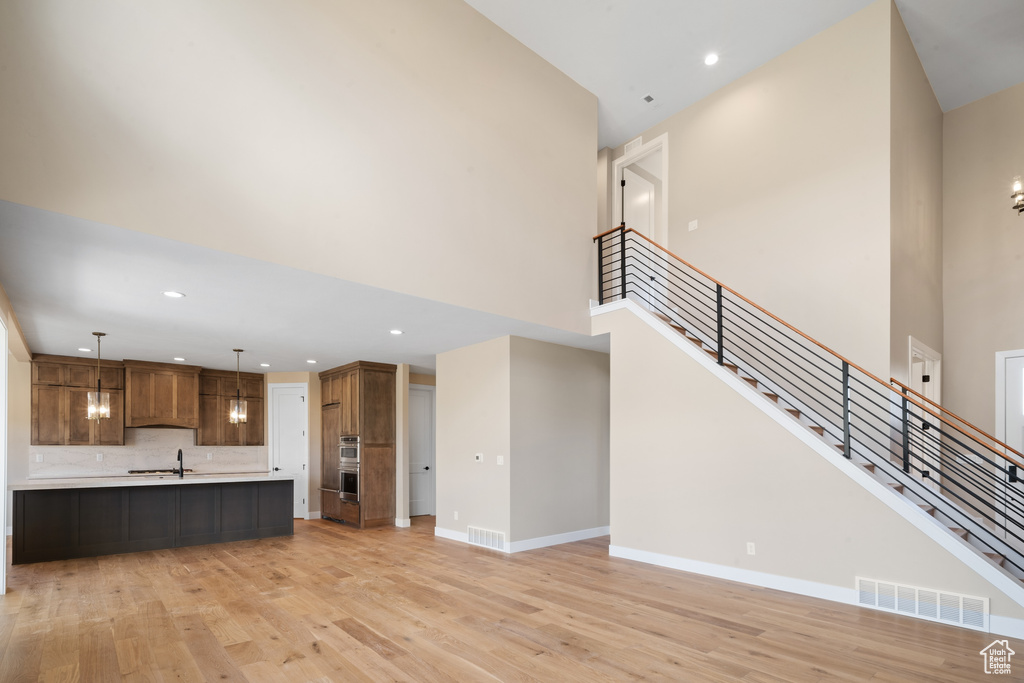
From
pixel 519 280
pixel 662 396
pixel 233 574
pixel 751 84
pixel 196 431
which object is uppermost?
pixel 751 84

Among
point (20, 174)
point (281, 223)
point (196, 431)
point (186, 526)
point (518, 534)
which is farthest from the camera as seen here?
point (196, 431)

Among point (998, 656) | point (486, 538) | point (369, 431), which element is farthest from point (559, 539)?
point (998, 656)

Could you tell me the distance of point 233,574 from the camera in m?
5.60

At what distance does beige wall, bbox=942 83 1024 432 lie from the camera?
6.55 m

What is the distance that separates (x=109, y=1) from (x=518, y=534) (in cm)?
582

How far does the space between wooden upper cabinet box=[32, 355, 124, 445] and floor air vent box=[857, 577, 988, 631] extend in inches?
389

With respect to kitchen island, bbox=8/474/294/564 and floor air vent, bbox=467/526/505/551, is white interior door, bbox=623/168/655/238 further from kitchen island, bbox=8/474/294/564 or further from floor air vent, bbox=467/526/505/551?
kitchen island, bbox=8/474/294/564

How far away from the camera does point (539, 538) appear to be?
6.70 meters

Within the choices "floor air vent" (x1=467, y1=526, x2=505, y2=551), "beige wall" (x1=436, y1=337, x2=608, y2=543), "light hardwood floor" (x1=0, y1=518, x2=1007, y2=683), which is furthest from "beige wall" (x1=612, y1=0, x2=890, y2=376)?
"floor air vent" (x1=467, y1=526, x2=505, y2=551)

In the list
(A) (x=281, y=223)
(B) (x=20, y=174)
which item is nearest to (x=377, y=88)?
(A) (x=281, y=223)

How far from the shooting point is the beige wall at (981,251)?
258 inches

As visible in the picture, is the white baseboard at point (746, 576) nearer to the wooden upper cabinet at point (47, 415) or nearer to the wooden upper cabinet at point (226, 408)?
the wooden upper cabinet at point (226, 408)

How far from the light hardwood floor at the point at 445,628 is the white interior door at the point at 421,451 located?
11.7ft

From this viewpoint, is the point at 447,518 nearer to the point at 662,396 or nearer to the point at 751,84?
the point at 662,396
